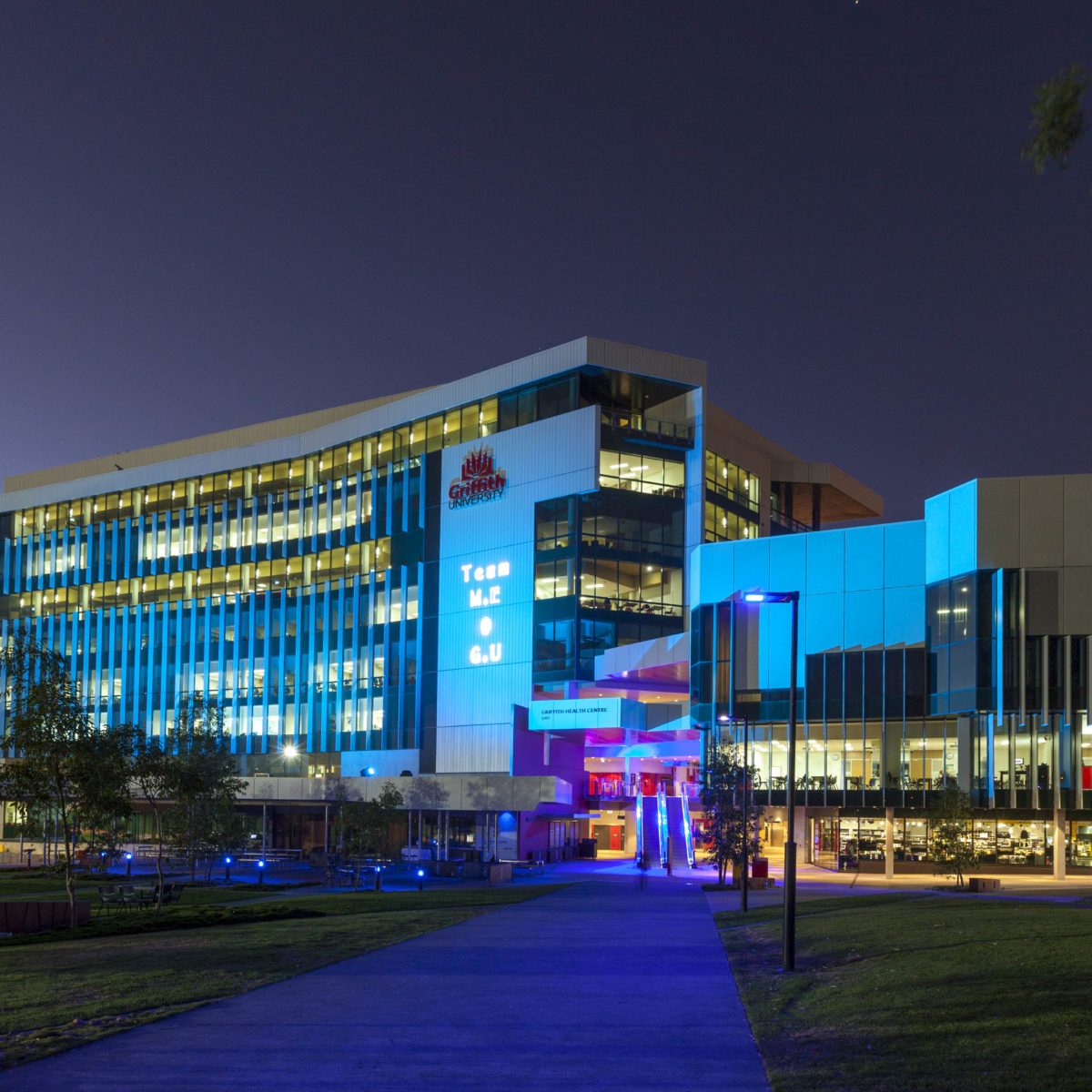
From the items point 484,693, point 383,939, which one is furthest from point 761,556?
point 383,939

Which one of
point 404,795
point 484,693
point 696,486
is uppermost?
point 696,486

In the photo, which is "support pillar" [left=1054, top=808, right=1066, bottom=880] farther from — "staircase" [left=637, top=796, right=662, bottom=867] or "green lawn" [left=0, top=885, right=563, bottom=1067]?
"green lawn" [left=0, top=885, right=563, bottom=1067]

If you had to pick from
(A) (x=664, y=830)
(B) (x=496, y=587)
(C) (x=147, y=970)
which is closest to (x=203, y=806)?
(A) (x=664, y=830)

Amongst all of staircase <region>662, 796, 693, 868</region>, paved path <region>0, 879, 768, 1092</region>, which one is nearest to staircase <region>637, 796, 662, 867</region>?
staircase <region>662, 796, 693, 868</region>

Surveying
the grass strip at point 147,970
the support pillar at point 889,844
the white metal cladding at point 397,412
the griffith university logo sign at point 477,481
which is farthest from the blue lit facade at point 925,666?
the grass strip at point 147,970

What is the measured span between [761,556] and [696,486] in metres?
14.8

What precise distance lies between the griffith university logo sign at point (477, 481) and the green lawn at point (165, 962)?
48.6 meters

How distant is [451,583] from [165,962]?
63577 mm

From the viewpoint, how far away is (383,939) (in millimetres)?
27141

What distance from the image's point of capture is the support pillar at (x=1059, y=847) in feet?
182

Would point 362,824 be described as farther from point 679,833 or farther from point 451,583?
point 451,583

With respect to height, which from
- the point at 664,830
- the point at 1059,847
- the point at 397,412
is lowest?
the point at 664,830

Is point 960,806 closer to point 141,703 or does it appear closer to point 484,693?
point 484,693

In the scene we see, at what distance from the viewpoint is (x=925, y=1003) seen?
53.4ft
